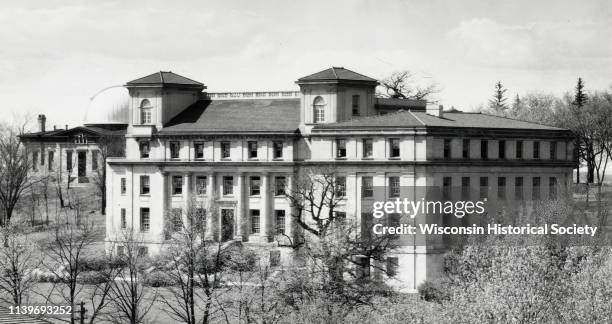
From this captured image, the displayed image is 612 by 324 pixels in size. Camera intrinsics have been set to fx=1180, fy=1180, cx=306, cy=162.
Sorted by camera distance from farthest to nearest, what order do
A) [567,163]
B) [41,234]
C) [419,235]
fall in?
[41,234]
[567,163]
[419,235]

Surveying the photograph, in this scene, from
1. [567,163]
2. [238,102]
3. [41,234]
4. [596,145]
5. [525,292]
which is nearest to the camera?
[525,292]

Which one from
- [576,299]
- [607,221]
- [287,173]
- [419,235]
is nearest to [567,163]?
[607,221]

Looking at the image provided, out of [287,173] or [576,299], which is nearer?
[576,299]

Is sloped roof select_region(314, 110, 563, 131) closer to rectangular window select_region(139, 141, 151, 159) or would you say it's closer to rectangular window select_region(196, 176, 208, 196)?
rectangular window select_region(196, 176, 208, 196)

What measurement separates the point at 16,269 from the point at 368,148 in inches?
1190

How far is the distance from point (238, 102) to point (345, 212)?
19334 mm

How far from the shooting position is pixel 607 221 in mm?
102812

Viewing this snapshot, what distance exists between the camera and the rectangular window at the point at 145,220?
353 ft

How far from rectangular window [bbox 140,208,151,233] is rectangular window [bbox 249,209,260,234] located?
33.9 feet

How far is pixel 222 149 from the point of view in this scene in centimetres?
10469

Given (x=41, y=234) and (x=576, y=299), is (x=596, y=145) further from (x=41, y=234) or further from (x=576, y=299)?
Result: (x=576, y=299)

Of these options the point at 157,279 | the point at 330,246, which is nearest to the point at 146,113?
the point at 157,279

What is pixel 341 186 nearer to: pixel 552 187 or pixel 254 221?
pixel 254 221

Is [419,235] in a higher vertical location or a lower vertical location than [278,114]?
lower
